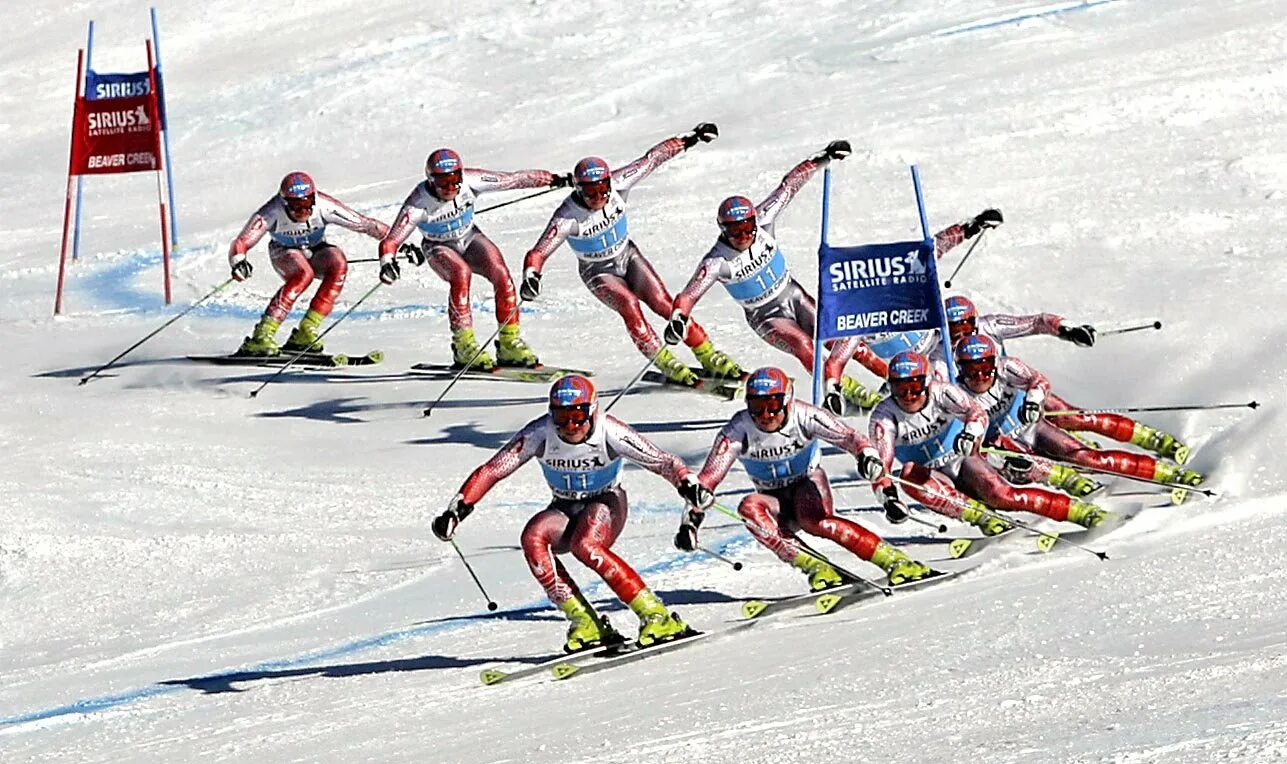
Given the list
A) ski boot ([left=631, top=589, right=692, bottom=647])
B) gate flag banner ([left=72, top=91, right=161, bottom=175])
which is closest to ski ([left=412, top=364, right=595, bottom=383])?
gate flag banner ([left=72, top=91, right=161, bottom=175])

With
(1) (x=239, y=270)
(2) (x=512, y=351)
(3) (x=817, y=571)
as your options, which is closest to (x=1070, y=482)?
(3) (x=817, y=571)

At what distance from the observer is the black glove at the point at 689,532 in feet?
37.0

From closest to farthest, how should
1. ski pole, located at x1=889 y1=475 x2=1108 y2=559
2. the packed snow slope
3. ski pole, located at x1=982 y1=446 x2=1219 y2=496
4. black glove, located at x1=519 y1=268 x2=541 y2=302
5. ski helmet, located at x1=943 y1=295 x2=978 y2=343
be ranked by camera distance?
the packed snow slope
ski pole, located at x1=889 y1=475 x2=1108 y2=559
ski pole, located at x1=982 y1=446 x2=1219 y2=496
ski helmet, located at x1=943 y1=295 x2=978 y2=343
black glove, located at x1=519 y1=268 x2=541 y2=302

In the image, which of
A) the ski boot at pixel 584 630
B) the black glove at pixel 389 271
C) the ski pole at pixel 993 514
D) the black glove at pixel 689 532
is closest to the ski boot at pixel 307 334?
the black glove at pixel 389 271

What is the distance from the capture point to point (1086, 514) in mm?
13227

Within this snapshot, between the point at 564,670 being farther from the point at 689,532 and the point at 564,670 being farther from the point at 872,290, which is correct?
the point at 872,290

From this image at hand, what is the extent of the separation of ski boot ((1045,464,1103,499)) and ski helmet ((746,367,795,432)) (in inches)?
104

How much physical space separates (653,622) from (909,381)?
2575 mm

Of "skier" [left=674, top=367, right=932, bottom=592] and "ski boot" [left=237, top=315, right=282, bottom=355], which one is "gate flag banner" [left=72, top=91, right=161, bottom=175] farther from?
"skier" [left=674, top=367, right=932, bottom=592]

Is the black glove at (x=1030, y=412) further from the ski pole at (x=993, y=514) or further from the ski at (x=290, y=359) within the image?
the ski at (x=290, y=359)

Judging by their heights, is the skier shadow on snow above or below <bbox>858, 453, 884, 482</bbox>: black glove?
below

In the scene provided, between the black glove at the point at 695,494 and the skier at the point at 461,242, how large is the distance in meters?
6.72

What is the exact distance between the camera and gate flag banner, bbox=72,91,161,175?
2109 cm

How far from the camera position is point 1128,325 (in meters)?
19.4
